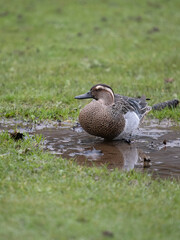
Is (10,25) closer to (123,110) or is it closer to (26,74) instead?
(26,74)

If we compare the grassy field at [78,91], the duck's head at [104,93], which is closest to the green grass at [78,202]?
the grassy field at [78,91]

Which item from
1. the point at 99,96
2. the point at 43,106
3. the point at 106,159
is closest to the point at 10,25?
the point at 43,106

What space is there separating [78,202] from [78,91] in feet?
18.3

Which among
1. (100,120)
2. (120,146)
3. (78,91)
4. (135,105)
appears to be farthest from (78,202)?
(78,91)

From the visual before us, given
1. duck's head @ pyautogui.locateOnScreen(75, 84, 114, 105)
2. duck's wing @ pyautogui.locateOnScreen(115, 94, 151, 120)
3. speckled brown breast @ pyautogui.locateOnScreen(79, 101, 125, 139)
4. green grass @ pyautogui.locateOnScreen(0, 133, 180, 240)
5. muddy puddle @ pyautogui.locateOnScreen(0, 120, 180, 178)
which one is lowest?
green grass @ pyautogui.locateOnScreen(0, 133, 180, 240)

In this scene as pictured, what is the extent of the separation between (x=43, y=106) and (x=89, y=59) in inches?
163

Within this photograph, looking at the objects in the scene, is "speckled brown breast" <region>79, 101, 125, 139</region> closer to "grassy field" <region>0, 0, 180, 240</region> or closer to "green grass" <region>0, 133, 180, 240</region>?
"grassy field" <region>0, 0, 180, 240</region>

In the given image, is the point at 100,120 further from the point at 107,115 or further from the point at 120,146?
the point at 120,146

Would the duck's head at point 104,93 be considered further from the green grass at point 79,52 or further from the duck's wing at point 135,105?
the green grass at point 79,52

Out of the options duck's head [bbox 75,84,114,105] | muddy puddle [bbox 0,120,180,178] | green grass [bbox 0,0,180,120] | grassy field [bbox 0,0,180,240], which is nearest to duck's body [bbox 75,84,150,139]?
duck's head [bbox 75,84,114,105]

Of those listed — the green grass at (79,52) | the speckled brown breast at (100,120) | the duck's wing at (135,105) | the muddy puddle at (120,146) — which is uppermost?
the green grass at (79,52)

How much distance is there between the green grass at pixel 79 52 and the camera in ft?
32.7

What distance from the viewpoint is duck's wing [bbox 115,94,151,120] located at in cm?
804

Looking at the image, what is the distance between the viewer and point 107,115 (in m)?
7.51
